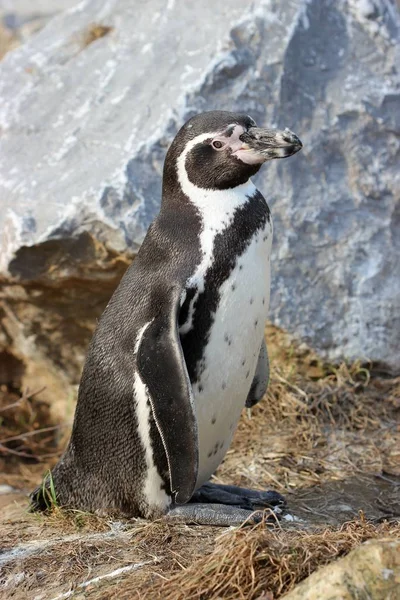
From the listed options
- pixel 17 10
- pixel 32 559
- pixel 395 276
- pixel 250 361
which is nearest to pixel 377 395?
pixel 395 276

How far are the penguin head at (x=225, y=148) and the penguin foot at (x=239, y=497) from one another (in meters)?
1.13

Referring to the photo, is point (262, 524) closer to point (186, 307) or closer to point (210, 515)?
point (210, 515)

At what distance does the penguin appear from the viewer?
2.76 meters

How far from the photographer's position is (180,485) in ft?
9.07

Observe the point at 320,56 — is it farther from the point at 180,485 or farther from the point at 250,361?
the point at 180,485

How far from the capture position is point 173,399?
2721mm

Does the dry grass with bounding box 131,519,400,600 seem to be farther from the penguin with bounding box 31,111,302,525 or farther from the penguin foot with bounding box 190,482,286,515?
the penguin foot with bounding box 190,482,286,515

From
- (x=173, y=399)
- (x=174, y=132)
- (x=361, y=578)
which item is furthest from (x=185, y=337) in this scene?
(x=174, y=132)

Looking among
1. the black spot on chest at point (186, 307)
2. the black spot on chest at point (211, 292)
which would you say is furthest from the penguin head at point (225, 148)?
the black spot on chest at point (186, 307)

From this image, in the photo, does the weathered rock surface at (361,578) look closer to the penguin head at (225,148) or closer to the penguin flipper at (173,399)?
the penguin flipper at (173,399)

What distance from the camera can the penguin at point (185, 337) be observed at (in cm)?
276

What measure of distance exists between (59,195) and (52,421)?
63.1 inches

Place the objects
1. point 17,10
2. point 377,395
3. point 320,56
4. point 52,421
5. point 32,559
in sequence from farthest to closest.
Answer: point 17,10 → point 52,421 → point 320,56 → point 377,395 → point 32,559

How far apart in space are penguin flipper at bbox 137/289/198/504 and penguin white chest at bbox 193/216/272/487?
6.9 inches
